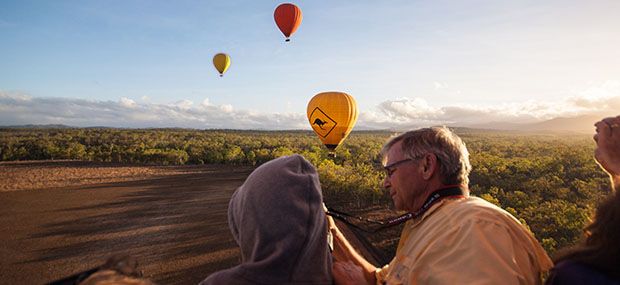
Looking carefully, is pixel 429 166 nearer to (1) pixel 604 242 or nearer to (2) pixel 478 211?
(2) pixel 478 211

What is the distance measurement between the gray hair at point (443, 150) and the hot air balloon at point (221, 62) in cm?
2494

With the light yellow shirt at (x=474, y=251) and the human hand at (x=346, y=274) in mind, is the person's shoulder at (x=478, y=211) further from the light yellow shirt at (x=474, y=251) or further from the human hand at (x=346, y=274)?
the human hand at (x=346, y=274)

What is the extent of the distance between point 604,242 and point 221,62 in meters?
26.2

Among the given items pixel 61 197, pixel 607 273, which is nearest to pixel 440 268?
pixel 607 273

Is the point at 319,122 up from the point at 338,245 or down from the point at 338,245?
up

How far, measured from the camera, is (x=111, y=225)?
33.8 ft

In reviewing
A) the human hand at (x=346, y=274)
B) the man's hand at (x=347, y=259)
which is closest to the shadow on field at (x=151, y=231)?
the man's hand at (x=347, y=259)

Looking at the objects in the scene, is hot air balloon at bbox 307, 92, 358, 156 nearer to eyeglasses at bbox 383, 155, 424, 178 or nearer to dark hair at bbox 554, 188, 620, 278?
eyeglasses at bbox 383, 155, 424, 178

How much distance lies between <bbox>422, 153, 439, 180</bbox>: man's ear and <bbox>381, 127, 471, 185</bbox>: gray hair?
23 millimetres

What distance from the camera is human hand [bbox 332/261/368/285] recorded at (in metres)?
1.43

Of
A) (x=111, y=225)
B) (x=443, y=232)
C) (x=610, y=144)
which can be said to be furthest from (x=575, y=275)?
(x=111, y=225)

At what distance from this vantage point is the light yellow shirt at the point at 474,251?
137 cm

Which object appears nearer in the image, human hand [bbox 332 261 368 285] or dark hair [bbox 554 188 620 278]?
dark hair [bbox 554 188 620 278]

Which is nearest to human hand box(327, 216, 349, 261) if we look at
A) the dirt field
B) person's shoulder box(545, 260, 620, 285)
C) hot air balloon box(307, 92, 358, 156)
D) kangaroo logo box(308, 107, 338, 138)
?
person's shoulder box(545, 260, 620, 285)
